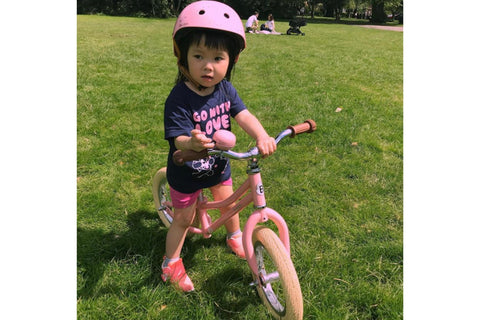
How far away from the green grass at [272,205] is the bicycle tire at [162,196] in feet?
0.50

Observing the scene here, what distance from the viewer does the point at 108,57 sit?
362 inches

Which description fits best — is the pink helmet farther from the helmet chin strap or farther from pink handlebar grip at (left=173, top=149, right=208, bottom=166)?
pink handlebar grip at (left=173, top=149, right=208, bottom=166)

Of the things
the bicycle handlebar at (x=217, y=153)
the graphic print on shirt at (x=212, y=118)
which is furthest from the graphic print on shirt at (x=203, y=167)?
the bicycle handlebar at (x=217, y=153)

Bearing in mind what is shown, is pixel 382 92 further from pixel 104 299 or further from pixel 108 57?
pixel 108 57

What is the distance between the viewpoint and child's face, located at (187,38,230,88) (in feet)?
5.93

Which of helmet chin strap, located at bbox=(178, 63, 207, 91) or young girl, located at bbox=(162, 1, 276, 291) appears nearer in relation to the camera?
young girl, located at bbox=(162, 1, 276, 291)

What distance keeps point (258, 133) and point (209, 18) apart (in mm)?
723

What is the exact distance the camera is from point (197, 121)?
79.3 inches

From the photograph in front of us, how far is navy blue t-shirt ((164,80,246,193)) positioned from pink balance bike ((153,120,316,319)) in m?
0.22

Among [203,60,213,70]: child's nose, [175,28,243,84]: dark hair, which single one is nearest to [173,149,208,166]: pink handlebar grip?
[203,60,213,70]: child's nose

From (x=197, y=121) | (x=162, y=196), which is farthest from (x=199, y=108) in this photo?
(x=162, y=196)

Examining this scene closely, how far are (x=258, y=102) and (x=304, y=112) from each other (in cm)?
97

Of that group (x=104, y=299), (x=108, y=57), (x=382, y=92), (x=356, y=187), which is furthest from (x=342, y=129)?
(x=108, y=57)

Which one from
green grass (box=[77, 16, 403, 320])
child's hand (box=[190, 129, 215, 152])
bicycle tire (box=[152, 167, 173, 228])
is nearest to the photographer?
child's hand (box=[190, 129, 215, 152])
